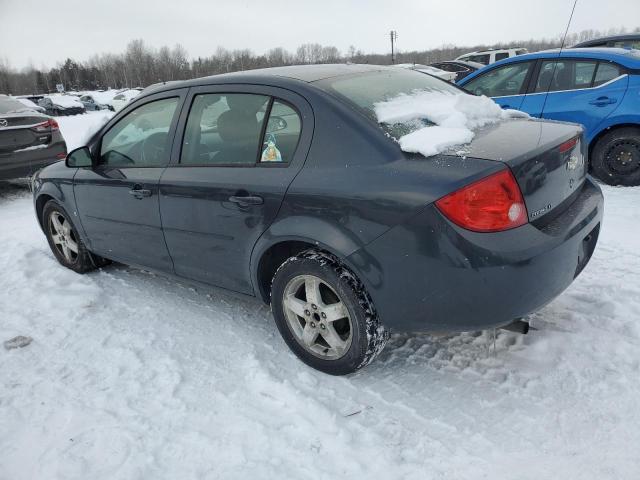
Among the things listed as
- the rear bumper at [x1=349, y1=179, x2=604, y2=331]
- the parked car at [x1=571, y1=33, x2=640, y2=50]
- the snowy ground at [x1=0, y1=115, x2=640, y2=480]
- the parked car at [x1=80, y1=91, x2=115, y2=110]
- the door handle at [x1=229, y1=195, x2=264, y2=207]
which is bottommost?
the parked car at [x1=80, y1=91, x2=115, y2=110]

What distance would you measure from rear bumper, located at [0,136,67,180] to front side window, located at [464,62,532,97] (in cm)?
603

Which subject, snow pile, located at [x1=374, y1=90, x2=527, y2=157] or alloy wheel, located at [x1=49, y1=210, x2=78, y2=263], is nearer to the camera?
snow pile, located at [x1=374, y1=90, x2=527, y2=157]

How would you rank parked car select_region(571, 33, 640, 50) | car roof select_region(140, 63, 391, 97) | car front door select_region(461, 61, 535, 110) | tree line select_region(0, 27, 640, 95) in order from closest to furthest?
car roof select_region(140, 63, 391, 97) < car front door select_region(461, 61, 535, 110) < parked car select_region(571, 33, 640, 50) < tree line select_region(0, 27, 640, 95)

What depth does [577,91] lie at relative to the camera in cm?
575

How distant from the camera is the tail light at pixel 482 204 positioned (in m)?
2.08

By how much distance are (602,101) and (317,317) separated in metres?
4.77

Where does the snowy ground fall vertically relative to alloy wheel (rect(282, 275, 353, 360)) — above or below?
below

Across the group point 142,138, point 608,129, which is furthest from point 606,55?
point 142,138

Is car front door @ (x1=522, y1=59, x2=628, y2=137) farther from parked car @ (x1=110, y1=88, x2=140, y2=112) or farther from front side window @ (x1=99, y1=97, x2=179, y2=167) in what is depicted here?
parked car @ (x1=110, y1=88, x2=140, y2=112)

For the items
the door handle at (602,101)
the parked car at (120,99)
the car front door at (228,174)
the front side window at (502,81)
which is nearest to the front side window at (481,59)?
the front side window at (502,81)

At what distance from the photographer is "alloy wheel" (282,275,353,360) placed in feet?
8.50

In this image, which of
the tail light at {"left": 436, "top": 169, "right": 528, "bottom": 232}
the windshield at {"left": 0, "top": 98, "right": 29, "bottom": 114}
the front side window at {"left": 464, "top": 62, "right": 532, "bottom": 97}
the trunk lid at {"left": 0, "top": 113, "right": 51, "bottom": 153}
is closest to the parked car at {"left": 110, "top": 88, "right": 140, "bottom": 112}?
the windshield at {"left": 0, "top": 98, "right": 29, "bottom": 114}

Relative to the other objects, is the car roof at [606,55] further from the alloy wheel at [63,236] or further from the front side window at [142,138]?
the alloy wheel at [63,236]

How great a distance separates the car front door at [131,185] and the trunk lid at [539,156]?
6.58ft
